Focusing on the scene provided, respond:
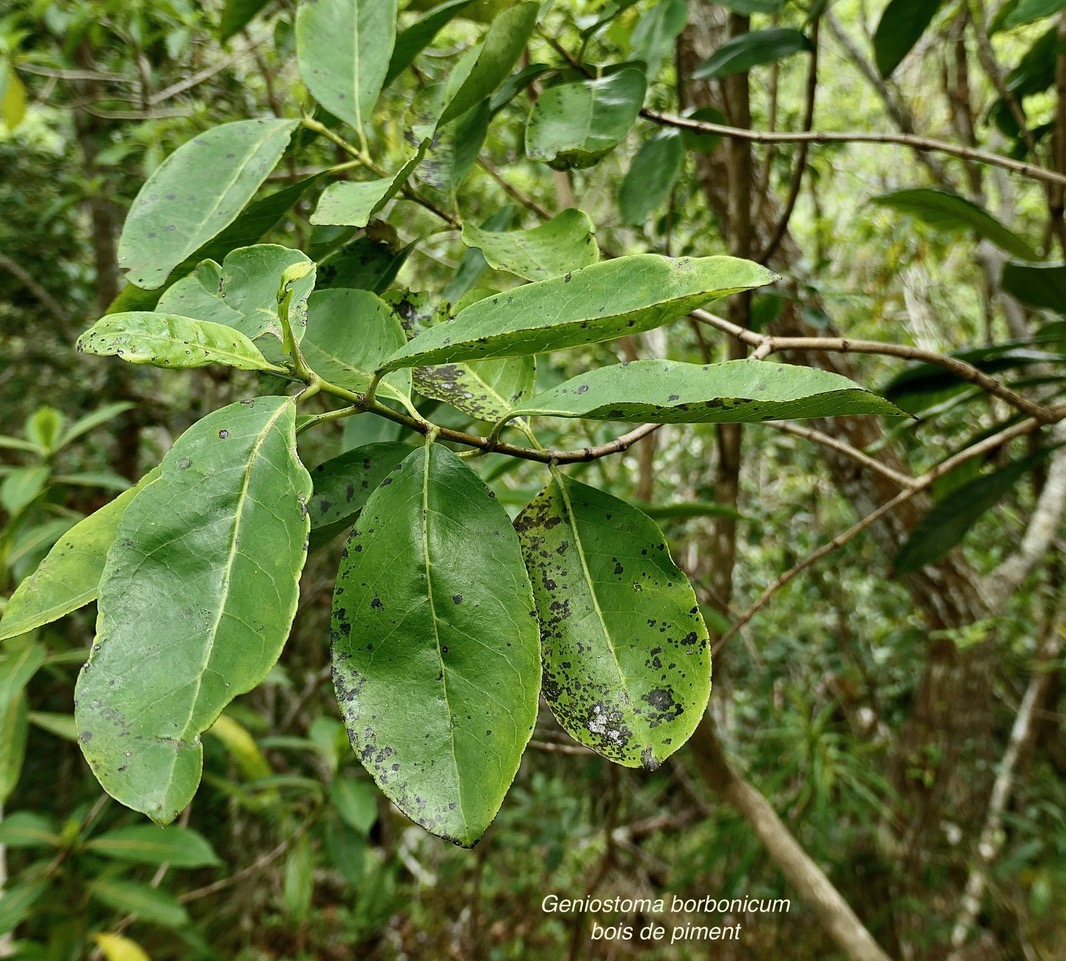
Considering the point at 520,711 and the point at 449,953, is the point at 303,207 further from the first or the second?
the point at 449,953

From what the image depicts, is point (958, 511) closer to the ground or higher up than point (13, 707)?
higher up

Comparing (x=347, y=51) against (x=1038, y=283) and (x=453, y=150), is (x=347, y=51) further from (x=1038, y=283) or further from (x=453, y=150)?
(x=1038, y=283)

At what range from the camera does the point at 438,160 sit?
1.96 ft

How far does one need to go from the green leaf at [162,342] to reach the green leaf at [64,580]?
0.24 feet

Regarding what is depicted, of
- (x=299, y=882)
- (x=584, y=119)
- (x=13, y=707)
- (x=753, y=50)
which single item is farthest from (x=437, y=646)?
(x=299, y=882)

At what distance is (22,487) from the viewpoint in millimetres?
1374

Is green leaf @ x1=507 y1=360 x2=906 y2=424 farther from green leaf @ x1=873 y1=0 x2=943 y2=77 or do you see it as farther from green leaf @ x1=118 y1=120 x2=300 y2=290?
green leaf @ x1=873 y1=0 x2=943 y2=77

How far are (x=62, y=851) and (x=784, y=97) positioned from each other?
14.2 feet

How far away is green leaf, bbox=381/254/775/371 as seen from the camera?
1.00 feet

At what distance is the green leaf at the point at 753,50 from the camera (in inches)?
34.4

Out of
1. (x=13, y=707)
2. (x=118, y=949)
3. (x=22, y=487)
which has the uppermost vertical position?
(x=22, y=487)

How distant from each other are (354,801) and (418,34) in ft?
5.07

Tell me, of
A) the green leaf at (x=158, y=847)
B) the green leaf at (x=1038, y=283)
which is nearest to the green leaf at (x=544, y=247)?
the green leaf at (x=1038, y=283)

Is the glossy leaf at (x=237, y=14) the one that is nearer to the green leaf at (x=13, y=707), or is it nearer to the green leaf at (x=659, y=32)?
the green leaf at (x=659, y=32)
